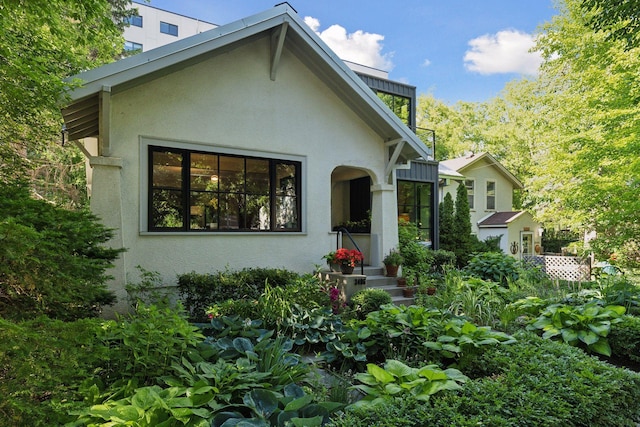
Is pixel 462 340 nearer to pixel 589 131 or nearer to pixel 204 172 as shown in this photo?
pixel 204 172

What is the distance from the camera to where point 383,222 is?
8258 millimetres

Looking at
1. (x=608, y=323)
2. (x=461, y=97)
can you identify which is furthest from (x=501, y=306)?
(x=461, y=97)

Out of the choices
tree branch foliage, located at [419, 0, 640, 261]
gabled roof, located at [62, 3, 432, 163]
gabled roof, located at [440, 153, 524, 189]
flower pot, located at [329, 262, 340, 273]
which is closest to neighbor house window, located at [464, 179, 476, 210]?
gabled roof, located at [440, 153, 524, 189]

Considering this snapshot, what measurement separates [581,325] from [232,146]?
6.04 meters

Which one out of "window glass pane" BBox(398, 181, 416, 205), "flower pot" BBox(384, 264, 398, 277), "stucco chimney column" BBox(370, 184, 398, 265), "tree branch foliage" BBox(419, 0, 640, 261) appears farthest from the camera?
"window glass pane" BBox(398, 181, 416, 205)

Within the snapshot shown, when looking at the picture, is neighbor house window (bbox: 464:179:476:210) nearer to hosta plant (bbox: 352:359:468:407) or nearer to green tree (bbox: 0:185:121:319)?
hosta plant (bbox: 352:359:468:407)

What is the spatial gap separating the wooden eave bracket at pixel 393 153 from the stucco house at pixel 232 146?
4 centimetres

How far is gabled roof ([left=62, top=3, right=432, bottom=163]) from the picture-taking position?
5.22 metres

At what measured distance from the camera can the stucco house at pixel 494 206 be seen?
19.8 metres

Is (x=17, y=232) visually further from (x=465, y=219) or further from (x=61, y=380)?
(x=465, y=219)

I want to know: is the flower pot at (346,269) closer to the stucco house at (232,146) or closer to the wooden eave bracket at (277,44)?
the stucco house at (232,146)

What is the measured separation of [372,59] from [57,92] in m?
40.3

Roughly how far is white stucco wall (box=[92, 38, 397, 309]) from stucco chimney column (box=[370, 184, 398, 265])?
0.05 metres

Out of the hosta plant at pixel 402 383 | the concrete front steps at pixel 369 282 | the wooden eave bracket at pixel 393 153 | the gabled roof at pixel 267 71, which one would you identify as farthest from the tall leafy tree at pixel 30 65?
the wooden eave bracket at pixel 393 153
